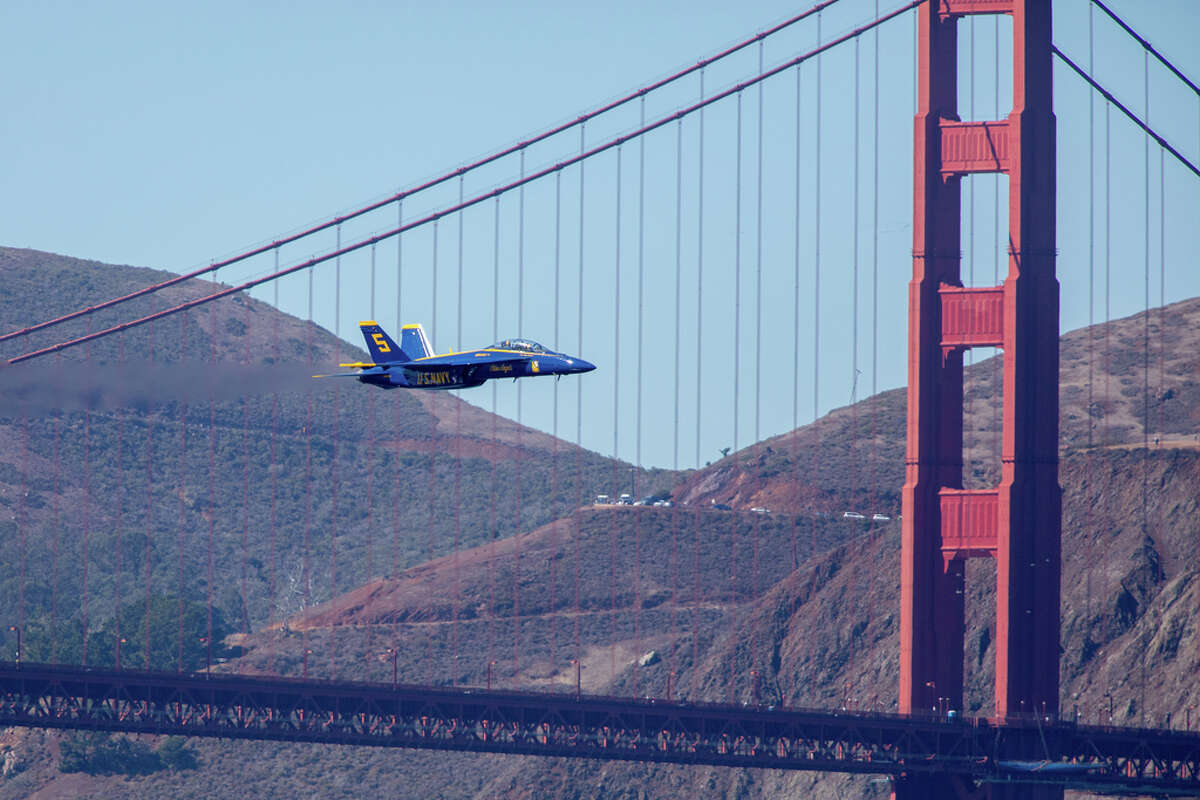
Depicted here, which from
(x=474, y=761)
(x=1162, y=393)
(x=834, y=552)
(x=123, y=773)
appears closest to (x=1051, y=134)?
(x=834, y=552)

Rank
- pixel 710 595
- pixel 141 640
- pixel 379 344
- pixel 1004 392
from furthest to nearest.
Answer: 1. pixel 710 595
2. pixel 141 640
3. pixel 379 344
4. pixel 1004 392

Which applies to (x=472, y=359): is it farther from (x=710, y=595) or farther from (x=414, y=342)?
(x=710, y=595)

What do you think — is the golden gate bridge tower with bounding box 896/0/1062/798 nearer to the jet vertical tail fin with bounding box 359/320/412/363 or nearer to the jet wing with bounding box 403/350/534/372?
the jet wing with bounding box 403/350/534/372

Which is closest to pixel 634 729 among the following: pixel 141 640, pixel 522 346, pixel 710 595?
pixel 522 346

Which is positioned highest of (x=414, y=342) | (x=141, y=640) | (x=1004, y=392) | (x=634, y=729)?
(x=414, y=342)

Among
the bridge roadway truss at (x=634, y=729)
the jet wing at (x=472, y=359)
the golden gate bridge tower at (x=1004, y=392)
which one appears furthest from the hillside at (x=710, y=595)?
the golden gate bridge tower at (x=1004, y=392)

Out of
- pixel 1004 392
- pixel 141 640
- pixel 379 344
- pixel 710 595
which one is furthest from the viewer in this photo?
pixel 710 595

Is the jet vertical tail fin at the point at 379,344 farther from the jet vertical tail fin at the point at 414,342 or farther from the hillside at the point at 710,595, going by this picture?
the hillside at the point at 710,595

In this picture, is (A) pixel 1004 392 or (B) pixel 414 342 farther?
(B) pixel 414 342

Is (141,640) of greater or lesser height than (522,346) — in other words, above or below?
below
